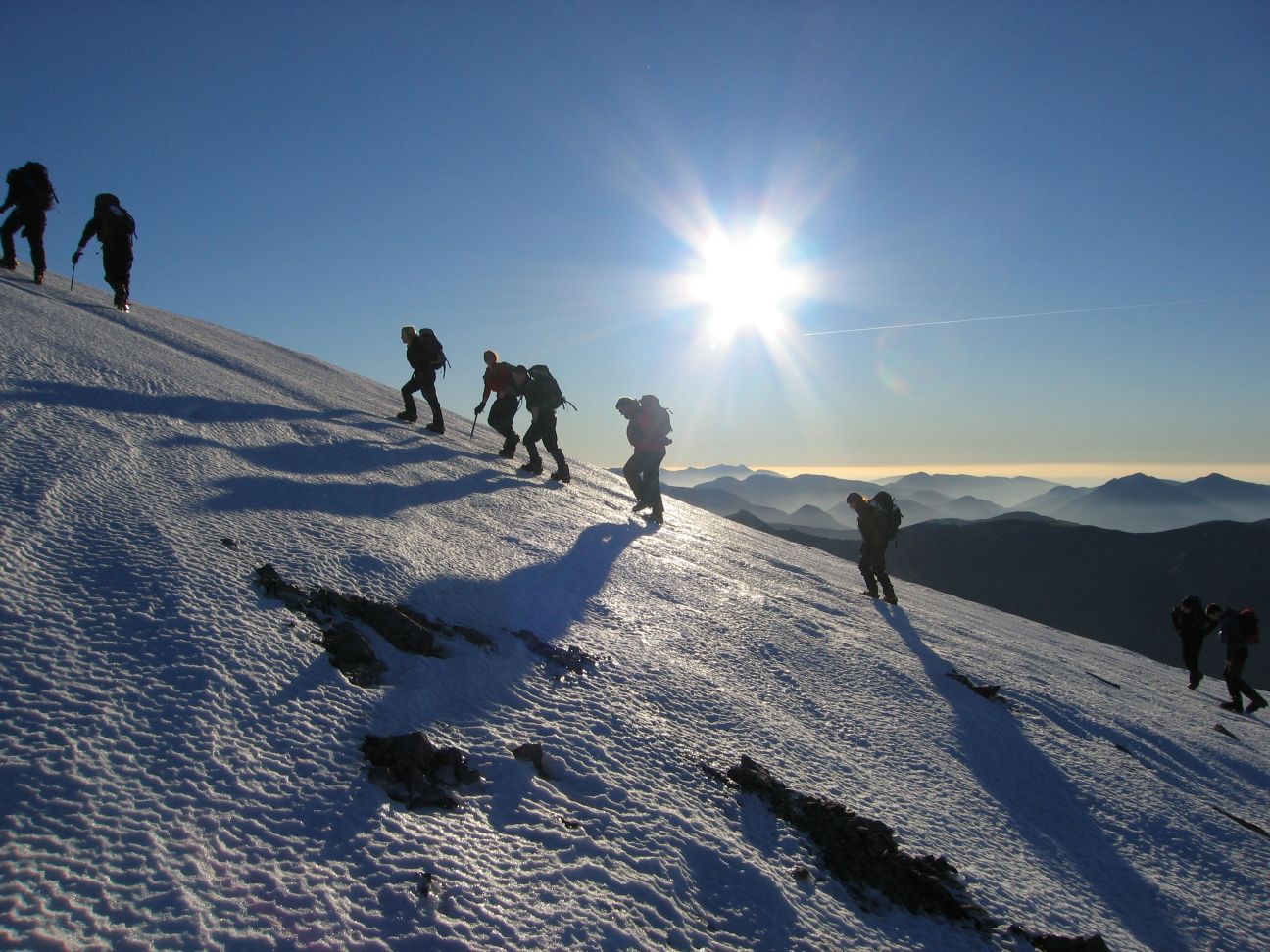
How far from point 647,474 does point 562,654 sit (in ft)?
22.8

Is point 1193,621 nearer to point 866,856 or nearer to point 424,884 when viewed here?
point 866,856

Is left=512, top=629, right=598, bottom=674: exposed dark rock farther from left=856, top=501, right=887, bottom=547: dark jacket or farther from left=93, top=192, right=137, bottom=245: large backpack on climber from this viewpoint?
left=93, top=192, right=137, bottom=245: large backpack on climber

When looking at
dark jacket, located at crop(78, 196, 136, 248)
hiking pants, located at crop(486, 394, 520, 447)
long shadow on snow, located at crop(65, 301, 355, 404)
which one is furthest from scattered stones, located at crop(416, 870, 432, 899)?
dark jacket, located at crop(78, 196, 136, 248)

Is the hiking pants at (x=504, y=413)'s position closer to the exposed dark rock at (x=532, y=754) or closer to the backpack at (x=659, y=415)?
the backpack at (x=659, y=415)

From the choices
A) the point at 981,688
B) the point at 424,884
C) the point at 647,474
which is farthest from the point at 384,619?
the point at 647,474

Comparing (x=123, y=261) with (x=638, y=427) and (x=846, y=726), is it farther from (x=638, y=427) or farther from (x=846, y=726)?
(x=846, y=726)

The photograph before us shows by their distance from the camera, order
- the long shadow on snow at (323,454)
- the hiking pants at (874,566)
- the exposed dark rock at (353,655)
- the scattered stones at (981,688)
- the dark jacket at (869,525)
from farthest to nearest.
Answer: the dark jacket at (869,525) → the hiking pants at (874,566) → the scattered stones at (981,688) → the long shadow on snow at (323,454) → the exposed dark rock at (353,655)

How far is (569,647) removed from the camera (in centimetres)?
423

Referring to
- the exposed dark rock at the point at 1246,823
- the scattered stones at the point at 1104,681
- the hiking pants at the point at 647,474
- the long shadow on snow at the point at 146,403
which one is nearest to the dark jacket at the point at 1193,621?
the scattered stones at the point at 1104,681

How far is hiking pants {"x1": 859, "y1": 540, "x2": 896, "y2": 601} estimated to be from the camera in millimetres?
10227

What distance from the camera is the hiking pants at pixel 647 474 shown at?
1093cm

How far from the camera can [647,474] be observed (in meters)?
10.9

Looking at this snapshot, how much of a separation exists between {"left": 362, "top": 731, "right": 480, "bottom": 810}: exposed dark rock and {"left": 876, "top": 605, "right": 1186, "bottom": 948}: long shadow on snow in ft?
8.84

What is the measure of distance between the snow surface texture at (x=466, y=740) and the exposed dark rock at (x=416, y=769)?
0.06m
